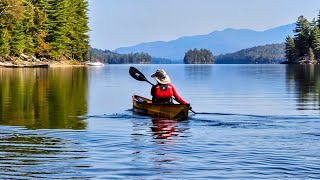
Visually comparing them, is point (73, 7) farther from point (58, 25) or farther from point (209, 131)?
point (209, 131)

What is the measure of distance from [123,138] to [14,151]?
3718 mm

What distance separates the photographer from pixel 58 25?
11712 centimetres

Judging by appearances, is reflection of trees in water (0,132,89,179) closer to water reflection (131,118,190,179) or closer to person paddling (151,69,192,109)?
water reflection (131,118,190,179)

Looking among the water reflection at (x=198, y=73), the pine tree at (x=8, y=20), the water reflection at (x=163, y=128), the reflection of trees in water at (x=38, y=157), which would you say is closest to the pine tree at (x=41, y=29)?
the pine tree at (x=8, y=20)

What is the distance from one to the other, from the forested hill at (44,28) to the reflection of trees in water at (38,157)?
68.1 m

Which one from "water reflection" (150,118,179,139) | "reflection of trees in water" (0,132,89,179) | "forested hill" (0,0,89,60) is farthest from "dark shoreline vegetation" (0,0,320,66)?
"reflection of trees in water" (0,132,89,179)

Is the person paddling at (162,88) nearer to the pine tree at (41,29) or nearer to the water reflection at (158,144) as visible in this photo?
the water reflection at (158,144)

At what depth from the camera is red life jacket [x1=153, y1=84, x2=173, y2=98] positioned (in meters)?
23.1

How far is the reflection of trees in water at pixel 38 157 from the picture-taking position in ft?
39.0

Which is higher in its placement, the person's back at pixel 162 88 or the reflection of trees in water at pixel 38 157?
the person's back at pixel 162 88

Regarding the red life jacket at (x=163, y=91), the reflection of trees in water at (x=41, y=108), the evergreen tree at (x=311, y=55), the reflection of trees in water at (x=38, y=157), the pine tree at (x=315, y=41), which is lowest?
the reflection of trees in water at (x=38, y=157)

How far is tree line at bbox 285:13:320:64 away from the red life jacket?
152 meters

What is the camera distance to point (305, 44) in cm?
17475

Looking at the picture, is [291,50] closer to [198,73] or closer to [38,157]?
[198,73]
